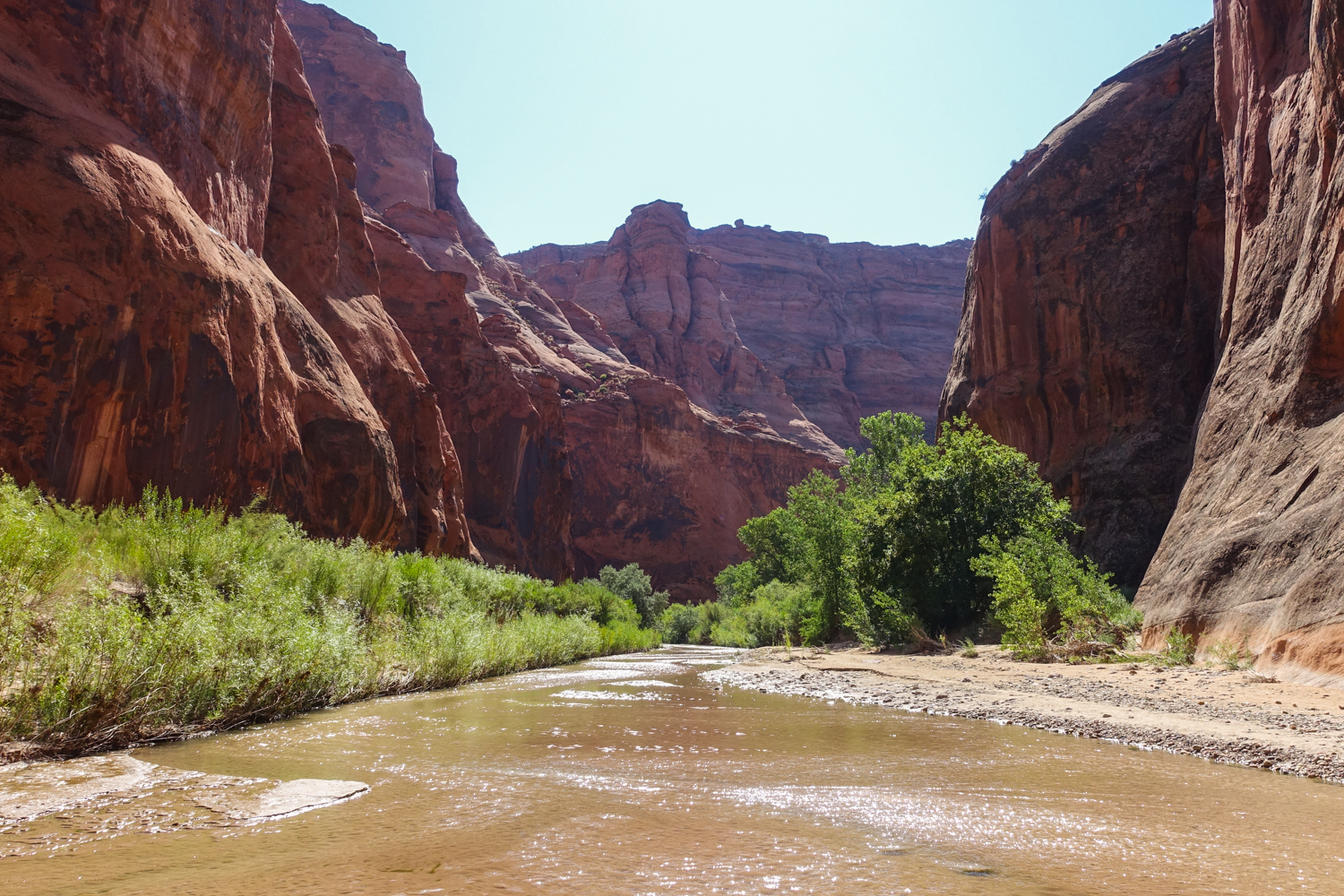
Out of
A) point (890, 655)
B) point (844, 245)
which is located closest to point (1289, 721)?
point (890, 655)

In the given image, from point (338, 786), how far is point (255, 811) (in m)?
0.57

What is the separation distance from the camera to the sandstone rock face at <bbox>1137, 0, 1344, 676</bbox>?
945 cm

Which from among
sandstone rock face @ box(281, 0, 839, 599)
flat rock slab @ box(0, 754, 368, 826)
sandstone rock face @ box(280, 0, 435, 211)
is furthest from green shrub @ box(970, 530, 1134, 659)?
sandstone rock face @ box(280, 0, 435, 211)

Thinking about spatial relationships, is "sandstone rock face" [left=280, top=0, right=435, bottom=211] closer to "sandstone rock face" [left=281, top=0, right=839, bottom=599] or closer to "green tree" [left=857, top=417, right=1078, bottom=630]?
"sandstone rock face" [left=281, top=0, right=839, bottom=599]

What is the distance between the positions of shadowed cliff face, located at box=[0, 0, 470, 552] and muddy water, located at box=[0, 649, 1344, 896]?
12723 mm

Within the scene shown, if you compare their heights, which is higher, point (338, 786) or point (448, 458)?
point (448, 458)

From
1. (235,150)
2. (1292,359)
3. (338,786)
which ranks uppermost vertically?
(235,150)

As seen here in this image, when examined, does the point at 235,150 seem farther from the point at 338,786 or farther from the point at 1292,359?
the point at 1292,359

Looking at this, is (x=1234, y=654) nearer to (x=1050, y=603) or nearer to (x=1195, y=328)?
(x=1050, y=603)

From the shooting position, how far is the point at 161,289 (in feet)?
54.4

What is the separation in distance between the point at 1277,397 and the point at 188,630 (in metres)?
15.7

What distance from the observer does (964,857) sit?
9.87ft

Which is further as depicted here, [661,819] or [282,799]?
[282,799]

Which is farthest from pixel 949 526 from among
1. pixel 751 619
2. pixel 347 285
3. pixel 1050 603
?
pixel 347 285
